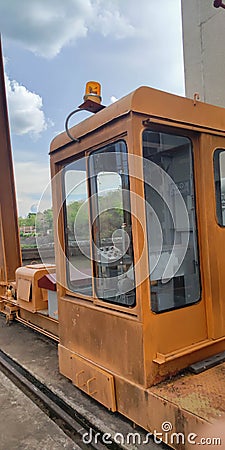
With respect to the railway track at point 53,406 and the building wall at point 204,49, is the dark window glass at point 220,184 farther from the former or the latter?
the building wall at point 204,49

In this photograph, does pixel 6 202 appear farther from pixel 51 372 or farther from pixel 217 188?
pixel 217 188

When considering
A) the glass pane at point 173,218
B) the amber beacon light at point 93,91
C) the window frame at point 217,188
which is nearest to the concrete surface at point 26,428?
the glass pane at point 173,218

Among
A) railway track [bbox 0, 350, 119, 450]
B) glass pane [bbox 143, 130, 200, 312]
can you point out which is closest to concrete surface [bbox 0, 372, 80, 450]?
railway track [bbox 0, 350, 119, 450]

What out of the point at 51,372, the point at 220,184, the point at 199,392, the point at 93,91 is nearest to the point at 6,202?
the point at 51,372

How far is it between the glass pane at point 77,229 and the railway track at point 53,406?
0.77 m

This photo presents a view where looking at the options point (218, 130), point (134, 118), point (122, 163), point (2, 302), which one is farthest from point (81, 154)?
point (2, 302)

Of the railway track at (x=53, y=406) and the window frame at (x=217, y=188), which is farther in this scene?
the window frame at (x=217, y=188)

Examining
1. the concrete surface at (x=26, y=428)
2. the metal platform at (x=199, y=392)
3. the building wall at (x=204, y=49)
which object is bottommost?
the concrete surface at (x=26, y=428)

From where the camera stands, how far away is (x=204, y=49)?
394 centimetres

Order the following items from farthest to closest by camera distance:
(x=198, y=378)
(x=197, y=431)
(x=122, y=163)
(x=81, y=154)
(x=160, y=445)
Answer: (x=81, y=154)
(x=122, y=163)
(x=198, y=378)
(x=160, y=445)
(x=197, y=431)

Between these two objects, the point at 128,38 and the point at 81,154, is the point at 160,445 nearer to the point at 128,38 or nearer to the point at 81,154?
the point at 81,154

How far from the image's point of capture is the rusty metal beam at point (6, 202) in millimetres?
4715

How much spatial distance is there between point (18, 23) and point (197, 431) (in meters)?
4.97

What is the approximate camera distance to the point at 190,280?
6.67 feet
